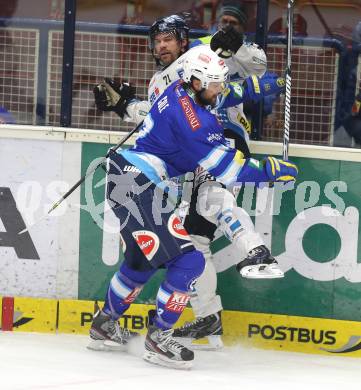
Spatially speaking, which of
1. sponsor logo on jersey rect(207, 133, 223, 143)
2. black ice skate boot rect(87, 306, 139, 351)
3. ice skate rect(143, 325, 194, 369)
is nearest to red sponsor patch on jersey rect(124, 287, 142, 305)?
black ice skate boot rect(87, 306, 139, 351)

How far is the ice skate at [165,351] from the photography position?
5512 millimetres

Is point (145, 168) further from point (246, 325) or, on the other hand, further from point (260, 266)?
point (246, 325)

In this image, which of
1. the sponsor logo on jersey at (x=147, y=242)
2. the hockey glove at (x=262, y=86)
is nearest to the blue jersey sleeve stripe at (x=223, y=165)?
Result: the sponsor logo on jersey at (x=147, y=242)

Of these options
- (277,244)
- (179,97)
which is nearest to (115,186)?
(179,97)

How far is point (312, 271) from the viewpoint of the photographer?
601cm

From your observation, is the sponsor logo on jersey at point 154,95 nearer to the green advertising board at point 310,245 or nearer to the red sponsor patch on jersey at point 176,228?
the green advertising board at point 310,245

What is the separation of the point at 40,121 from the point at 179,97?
1.00 m

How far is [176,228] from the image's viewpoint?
18.1ft

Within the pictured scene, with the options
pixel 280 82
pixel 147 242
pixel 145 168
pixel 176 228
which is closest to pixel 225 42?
pixel 280 82

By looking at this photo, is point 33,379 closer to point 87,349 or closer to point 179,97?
point 87,349

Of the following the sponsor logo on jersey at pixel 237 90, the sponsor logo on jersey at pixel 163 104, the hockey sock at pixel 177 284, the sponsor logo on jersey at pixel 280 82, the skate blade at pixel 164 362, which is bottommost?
the skate blade at pixel 164 362

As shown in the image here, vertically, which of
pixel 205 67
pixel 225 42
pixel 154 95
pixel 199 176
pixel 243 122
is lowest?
pixel 199 176

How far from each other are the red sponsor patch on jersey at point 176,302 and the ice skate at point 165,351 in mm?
122

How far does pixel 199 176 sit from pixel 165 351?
2.95 ft
